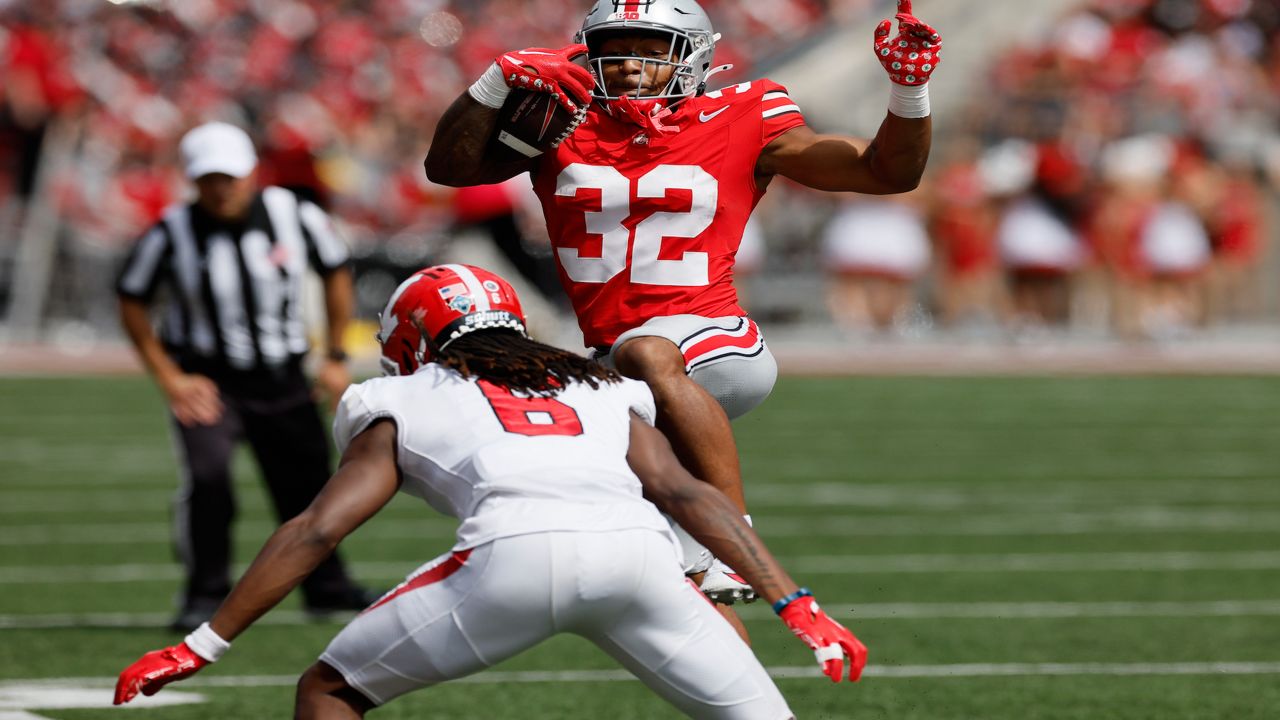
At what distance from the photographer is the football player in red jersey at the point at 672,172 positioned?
495 cm

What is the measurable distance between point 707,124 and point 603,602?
1.67m

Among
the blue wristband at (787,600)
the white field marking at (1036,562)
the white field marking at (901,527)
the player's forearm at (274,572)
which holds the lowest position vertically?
the white field marking at (901,527)

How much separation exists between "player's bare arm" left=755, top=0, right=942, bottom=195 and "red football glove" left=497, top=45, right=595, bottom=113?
2.04 ft

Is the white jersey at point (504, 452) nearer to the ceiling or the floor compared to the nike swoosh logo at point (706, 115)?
nearer to the floor

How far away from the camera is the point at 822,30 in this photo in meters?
24.1

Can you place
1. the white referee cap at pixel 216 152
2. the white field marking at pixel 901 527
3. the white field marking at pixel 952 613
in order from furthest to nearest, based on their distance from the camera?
the white field marking at pixel 901 527, the white referee cap at pixel 216 152, the white field marking at pixel 952 613

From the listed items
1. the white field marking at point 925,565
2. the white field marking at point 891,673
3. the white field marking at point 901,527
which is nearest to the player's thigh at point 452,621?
the white field marking at point 891,673

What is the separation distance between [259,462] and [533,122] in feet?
11.9

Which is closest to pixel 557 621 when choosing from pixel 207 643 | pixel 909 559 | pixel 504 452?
pixel 504 452

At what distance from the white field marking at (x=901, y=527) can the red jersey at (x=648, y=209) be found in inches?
187

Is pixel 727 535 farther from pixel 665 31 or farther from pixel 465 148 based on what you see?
pixel 665 31

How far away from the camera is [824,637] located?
3.91 metres

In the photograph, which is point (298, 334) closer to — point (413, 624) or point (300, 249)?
point (300, 249)

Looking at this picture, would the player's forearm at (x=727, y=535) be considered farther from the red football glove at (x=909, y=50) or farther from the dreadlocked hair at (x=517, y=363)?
the red football glove at (x=909, y=50)
